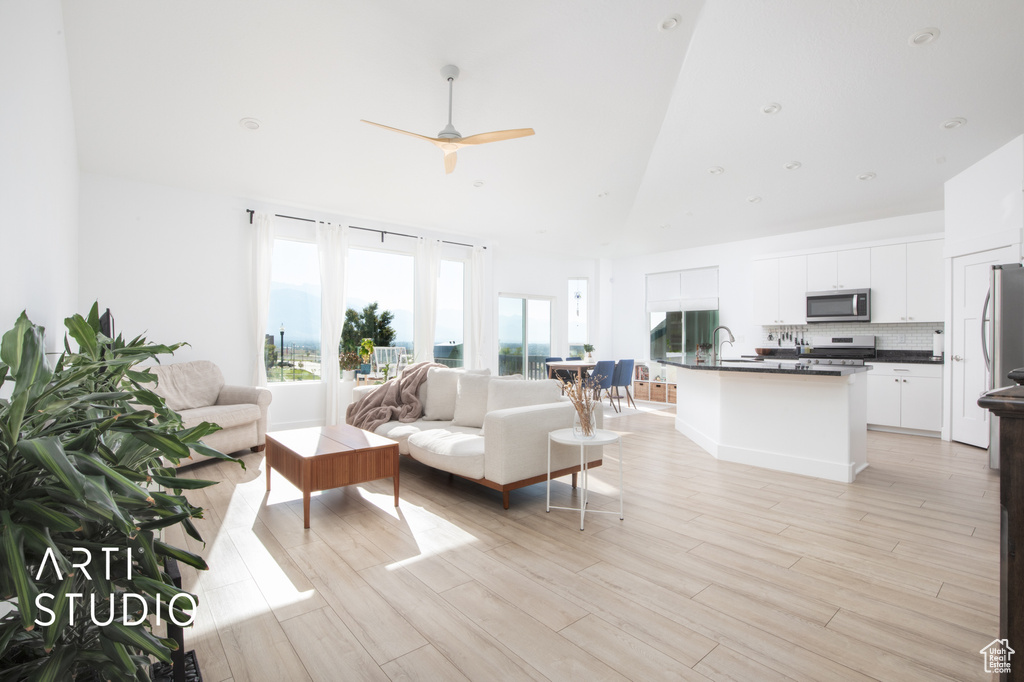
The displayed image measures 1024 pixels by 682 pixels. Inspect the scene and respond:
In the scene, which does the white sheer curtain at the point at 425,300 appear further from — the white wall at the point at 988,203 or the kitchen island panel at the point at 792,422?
the white wall at the point at 988,203

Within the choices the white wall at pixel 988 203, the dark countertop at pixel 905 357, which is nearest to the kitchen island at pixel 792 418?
the dark countertop at pixel 905 357

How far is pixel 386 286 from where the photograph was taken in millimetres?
7207

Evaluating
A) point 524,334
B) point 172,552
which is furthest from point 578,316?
point 172,552

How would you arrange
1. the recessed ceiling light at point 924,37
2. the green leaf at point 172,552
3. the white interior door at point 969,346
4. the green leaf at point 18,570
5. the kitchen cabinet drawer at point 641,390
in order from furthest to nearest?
the kitchen cabinet drawer at point 641,390, the white interior door at point 969,346, the recessed ceiling light at point 924,37, the green leaf at point 172,552, the green leaf at point 18,570

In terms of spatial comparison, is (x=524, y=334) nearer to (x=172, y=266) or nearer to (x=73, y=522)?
(x=172, y=266)

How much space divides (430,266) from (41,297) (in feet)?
17.4

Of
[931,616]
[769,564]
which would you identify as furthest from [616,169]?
[931,616]

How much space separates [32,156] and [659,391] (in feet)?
28.5

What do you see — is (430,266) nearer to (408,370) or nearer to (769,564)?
(408,370)

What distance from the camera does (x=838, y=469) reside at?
12.7 ft

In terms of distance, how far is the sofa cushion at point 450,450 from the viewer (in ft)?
10.7

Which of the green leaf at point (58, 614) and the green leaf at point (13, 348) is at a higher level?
the green leaf at point (13, 348)

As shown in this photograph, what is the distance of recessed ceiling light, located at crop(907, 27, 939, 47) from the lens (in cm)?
299

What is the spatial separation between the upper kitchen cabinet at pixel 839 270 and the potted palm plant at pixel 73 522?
25.4ft
